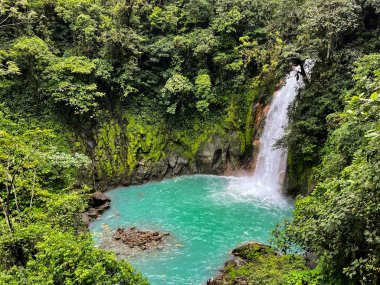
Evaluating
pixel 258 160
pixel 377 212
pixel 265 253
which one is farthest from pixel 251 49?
pixel 377 212

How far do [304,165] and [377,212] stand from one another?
11792 mm

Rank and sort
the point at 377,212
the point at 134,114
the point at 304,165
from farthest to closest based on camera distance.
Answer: the point at 134,114
the point at 304,165
the point at 377,212

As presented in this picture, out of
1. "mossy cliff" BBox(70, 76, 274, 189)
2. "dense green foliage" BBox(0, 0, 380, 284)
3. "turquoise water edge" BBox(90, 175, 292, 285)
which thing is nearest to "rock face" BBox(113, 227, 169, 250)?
"turquoise water edge" BBox(90, 175, 292, 285)

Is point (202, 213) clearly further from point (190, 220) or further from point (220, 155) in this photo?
Answer: point (220, 155)

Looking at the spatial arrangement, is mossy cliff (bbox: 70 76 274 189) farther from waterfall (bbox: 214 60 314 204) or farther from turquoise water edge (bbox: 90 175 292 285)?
turquoise water edge (bbox: 90 175 292 285)

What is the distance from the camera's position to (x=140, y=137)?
→ 2173 cm

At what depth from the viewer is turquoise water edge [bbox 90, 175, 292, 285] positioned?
1191 cm

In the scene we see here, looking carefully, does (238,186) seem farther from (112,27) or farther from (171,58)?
(112,27)

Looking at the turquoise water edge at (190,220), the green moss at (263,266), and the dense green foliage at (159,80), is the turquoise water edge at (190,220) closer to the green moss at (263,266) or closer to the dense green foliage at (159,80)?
Answer: the green moss at (263,266)

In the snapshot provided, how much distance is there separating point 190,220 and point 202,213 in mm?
956

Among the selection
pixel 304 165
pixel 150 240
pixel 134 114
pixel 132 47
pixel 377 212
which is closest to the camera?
pixel 377 212

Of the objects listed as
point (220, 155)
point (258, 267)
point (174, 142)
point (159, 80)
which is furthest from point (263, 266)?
point (159, 80)

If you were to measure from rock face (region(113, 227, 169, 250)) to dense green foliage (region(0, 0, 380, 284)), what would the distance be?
3474 millimetres

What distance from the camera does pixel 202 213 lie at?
16328 millimetres
